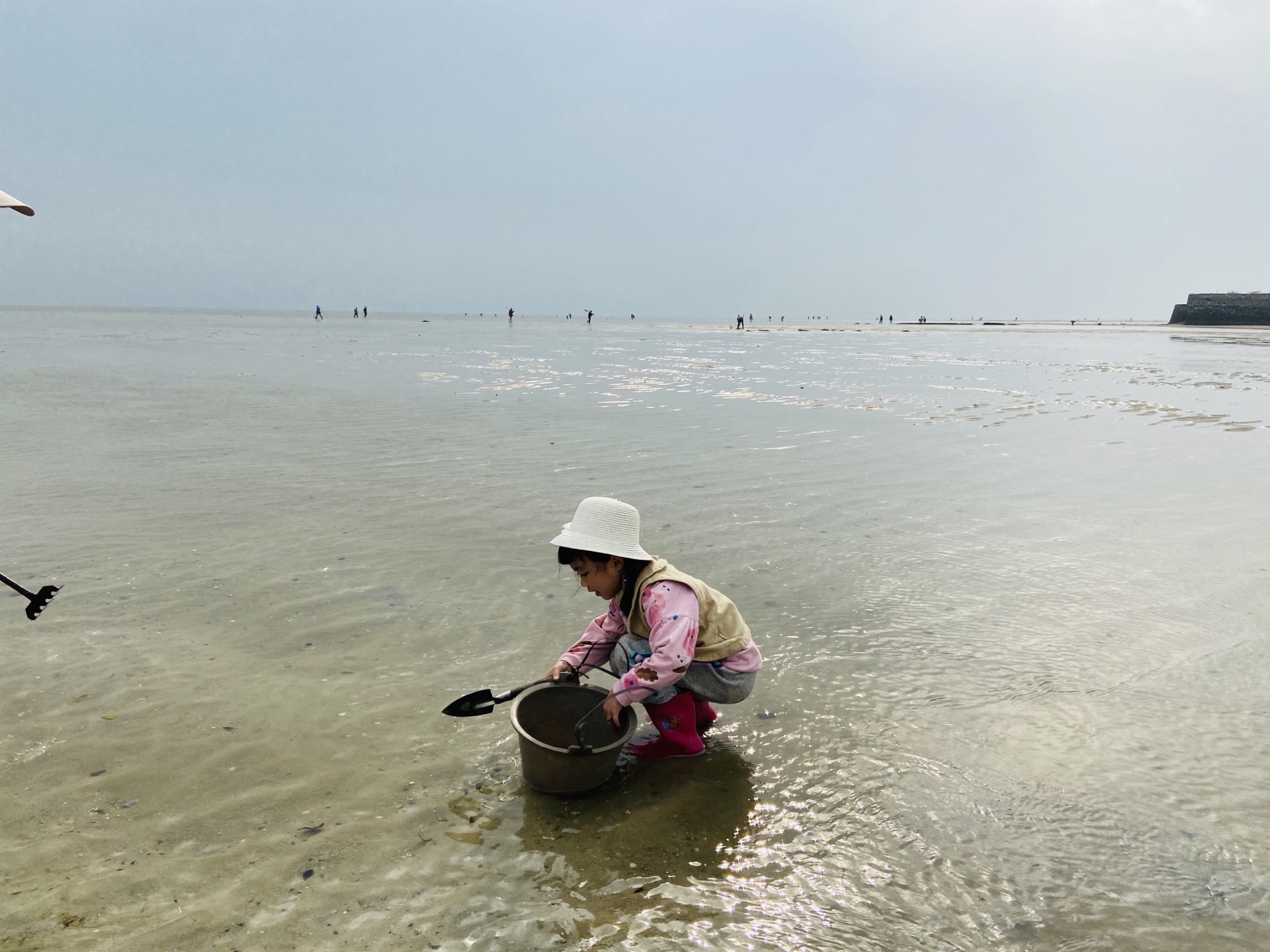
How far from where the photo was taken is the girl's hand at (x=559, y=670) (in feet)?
10.8

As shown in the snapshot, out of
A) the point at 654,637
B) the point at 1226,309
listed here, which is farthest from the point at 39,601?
the point at 1226,309

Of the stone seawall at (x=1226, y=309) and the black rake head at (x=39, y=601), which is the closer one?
the black rake head at (x=39, y=601)

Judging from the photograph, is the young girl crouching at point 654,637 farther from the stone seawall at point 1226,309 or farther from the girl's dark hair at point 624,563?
the stone seawall at point 1226,309

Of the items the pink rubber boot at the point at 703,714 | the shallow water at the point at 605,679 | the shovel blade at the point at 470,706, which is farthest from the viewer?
the pink rubber boot at the point at 703,714

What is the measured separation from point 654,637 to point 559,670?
49 cm

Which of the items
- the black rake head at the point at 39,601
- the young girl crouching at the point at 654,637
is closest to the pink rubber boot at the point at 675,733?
the young girl crouching at the point at 654,637

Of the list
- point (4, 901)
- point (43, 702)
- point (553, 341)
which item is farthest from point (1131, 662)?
point (553, 341)

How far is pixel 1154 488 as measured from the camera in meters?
7.60

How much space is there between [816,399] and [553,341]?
30802 mm

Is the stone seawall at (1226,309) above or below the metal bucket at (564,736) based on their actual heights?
above

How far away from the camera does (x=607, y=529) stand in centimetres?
305

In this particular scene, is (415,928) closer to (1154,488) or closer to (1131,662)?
(1131,662)

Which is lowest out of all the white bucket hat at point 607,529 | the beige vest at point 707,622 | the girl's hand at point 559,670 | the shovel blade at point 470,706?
the shovel blade at point 470,706

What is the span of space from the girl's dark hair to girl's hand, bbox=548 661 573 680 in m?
0.34
